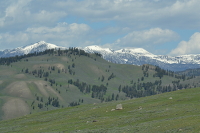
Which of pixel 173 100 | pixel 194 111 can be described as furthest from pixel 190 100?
pixel 194 111

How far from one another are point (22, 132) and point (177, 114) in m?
40.9

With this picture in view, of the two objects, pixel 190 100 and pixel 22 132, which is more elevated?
pixel 190 100

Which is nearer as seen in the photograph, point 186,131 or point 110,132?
point 186,131

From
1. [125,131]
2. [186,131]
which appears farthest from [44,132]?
[186,131]

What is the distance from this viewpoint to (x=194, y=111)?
82.3 m

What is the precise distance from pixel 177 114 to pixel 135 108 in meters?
26.2

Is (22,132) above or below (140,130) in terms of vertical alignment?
below

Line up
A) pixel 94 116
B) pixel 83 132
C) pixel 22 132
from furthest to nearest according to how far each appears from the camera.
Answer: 1. pixel 94 116
2. pixel 22 132
3. pixel 83 132

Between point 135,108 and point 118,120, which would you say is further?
point 135,108

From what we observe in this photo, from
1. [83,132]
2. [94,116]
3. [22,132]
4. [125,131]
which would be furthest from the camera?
[94,116]

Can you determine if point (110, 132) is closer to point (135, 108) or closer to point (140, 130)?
point (140, 130)

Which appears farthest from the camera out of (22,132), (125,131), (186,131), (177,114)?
(22,132)

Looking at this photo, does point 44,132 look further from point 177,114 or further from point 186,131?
point 186,131

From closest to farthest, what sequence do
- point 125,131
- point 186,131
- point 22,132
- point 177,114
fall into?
point 186,131, point 125,131, point 177,114, point 22,132
